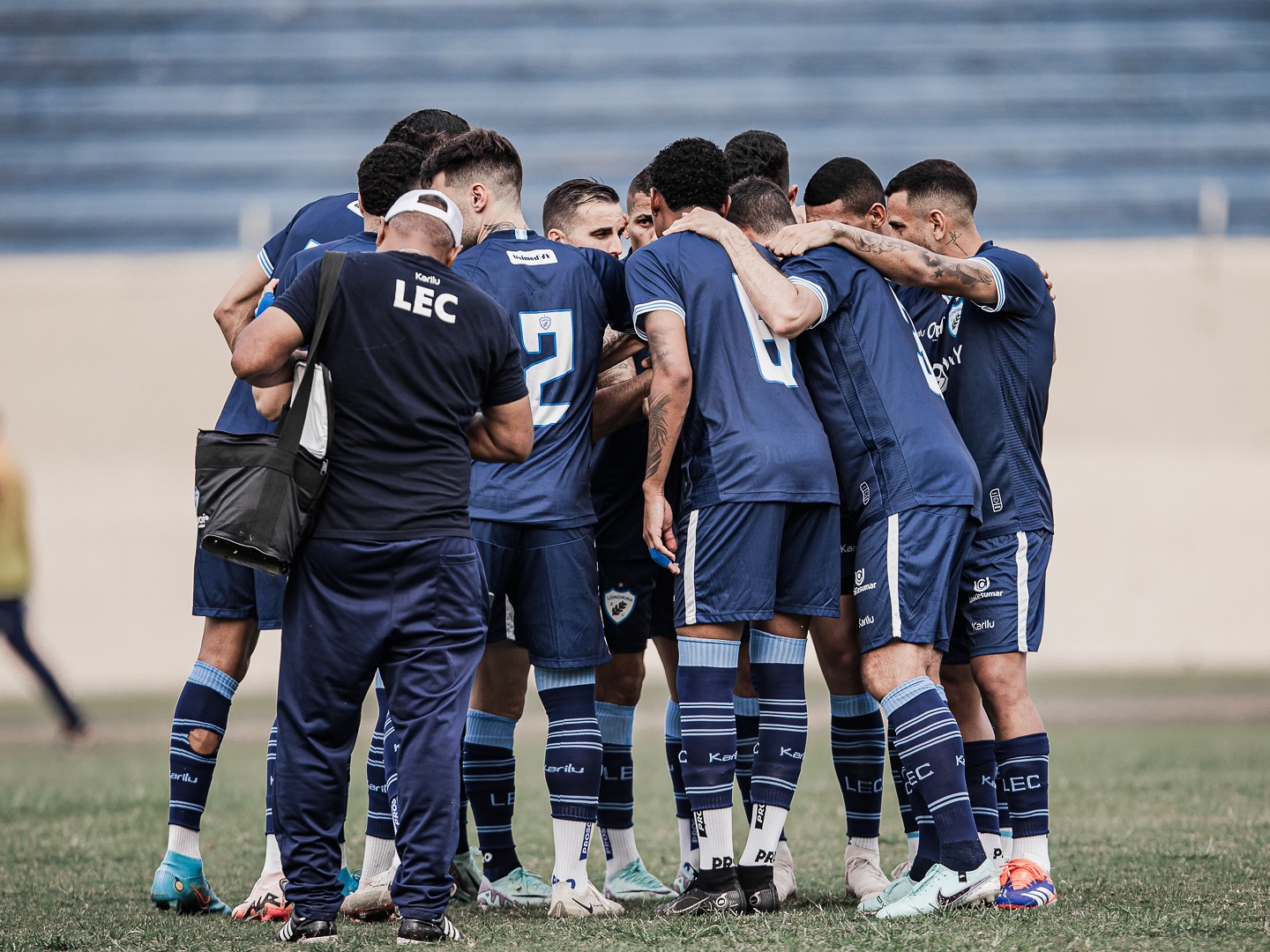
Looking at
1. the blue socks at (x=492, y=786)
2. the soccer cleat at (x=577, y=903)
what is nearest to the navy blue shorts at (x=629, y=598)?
the blue socks at (x=492, y=786)

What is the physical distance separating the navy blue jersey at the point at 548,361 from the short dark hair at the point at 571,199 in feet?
1.58

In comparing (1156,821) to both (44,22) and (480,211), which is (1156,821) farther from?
Result: (44,22)

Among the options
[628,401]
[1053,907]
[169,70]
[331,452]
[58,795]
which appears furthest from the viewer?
[169,70]

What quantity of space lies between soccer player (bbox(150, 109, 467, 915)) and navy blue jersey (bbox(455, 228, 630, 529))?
28.2 inches

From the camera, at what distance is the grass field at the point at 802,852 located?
4062mm

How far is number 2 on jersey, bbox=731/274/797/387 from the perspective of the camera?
191 inches

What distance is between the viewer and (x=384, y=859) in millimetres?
4992

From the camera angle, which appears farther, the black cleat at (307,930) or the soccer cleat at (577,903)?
the soccer cleat at (577,903)

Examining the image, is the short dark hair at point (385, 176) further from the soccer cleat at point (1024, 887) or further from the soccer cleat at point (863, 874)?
the soccer cleat at point (1024, 887)

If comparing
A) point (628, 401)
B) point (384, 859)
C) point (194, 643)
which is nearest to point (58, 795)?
point (384, 859)

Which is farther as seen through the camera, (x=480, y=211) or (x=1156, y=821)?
(x=1156, y=821)

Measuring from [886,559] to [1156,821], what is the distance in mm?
2815

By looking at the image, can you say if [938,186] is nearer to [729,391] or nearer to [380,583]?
[729,391]

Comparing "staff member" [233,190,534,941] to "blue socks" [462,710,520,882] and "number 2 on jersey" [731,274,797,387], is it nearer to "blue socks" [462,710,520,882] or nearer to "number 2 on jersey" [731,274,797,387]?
"blue socks" [462,710,520,882]
